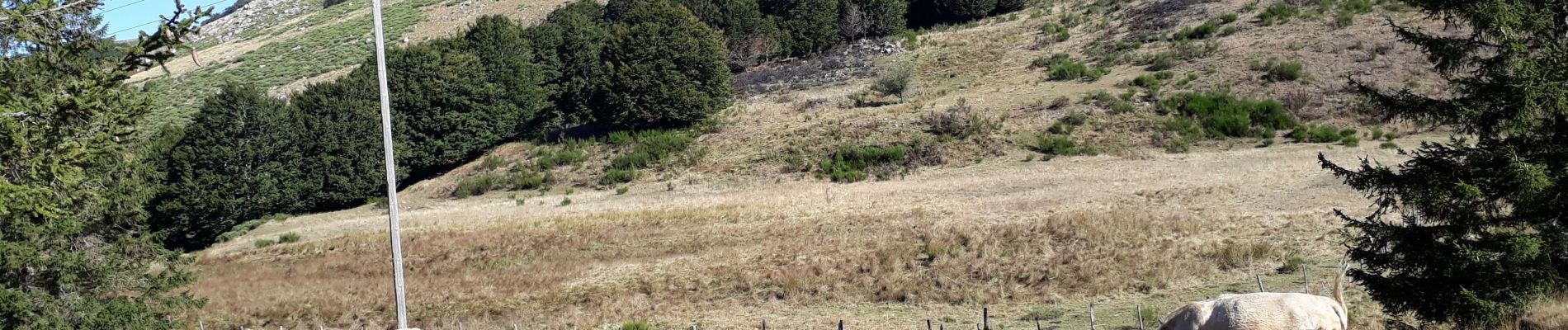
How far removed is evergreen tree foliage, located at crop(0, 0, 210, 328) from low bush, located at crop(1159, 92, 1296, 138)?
134 feet

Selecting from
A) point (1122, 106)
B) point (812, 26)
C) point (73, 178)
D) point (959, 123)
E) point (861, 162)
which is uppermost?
point (73, 178)

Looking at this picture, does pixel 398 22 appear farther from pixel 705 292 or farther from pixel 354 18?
pixel 705 292

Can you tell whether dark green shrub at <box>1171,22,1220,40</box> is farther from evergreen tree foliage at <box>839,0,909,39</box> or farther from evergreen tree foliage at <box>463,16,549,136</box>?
evergreen tree foliage at <box>463,16,549,136</box>

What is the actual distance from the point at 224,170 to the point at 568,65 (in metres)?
28.5

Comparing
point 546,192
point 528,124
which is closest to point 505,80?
point 528,124

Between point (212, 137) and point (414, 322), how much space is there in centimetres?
3060

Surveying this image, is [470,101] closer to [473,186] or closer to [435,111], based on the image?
[435,111]

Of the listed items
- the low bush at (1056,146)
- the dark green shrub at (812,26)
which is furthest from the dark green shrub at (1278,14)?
the dark green shrub at (812,26)

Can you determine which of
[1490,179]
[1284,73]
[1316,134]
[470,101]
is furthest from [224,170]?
[1284,73]

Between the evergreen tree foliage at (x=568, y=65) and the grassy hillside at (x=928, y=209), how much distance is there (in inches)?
201

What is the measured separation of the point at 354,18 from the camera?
5187 inches

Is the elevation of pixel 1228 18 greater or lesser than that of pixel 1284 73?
greater

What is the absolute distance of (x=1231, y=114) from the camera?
47.4 meters

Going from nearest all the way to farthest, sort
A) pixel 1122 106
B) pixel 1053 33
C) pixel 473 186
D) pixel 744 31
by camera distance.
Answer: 1. pixel 1122 106
2. pixel 473 186
3. pixel 1053 33
4. pixel 744 31
